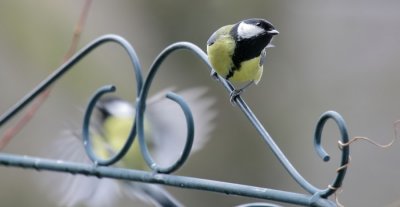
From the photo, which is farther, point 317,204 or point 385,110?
point 385,110

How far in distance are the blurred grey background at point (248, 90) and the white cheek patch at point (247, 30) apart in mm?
1472

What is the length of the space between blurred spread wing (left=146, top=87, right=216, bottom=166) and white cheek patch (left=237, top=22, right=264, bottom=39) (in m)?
0.48

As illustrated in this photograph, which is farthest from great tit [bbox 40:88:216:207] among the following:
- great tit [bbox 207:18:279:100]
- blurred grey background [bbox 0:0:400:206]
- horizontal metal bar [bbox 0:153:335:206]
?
blurred grey background [bbox 0:0:400:206]

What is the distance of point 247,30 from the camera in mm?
948

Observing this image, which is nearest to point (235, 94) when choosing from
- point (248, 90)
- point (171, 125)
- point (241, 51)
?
point (241, 51)

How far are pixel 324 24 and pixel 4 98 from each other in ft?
3.89

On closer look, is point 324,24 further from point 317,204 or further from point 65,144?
point 317,204

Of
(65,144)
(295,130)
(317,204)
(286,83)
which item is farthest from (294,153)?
(317,204)

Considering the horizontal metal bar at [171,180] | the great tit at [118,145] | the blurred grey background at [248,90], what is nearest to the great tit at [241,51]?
the horizontal metal bar at [171,180]

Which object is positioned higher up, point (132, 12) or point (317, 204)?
point (132, 12)

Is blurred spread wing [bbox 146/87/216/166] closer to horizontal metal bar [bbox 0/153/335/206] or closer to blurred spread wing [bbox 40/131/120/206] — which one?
blurred spread wing [bbox 40/131/120/206]

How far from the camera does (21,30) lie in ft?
8.11

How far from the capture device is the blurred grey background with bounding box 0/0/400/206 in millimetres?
2402

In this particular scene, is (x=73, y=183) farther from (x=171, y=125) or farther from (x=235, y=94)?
(x=235, y=94)
